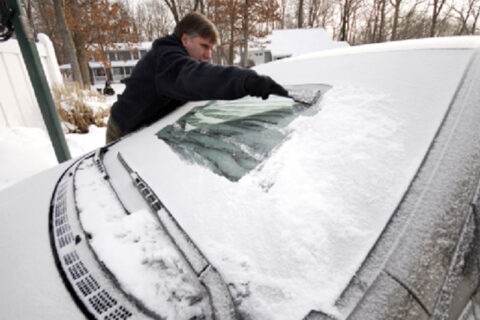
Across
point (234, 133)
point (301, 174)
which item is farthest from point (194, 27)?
point (301, 174)

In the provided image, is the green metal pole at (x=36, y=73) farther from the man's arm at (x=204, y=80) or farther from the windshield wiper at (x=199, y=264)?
the windshield wiper at (x=199, y=264)

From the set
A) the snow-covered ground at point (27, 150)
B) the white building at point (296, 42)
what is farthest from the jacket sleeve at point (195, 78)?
the white building at point (296, 42)

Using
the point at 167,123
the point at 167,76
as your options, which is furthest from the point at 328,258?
the point at 167,76

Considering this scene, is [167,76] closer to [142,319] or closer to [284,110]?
[284,110]

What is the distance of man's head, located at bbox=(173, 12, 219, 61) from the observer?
1.82 m

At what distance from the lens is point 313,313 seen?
1.53 feet

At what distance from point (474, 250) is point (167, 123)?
4.49 ft

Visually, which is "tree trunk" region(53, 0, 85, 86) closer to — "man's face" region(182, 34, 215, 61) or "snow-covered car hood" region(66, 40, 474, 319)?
"man's face" region(182, 34, 215, 61)

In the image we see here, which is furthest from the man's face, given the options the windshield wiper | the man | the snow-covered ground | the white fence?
the white fence

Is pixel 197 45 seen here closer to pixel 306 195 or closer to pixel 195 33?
pixel 195 33

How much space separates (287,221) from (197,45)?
1681mm

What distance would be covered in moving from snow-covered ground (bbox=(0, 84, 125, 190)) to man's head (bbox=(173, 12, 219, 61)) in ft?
8.12

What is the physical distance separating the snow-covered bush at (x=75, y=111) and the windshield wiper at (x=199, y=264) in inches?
187

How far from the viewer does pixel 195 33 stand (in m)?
1.82
